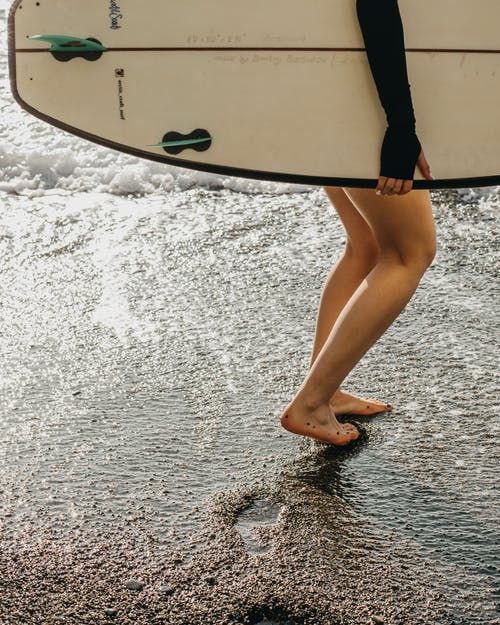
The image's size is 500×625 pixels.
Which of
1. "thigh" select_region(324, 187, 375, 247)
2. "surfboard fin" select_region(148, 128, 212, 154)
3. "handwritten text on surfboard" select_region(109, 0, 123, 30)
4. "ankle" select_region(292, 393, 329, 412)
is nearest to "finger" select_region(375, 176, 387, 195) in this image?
"thigh" select_region(324, 187, 375, 247)

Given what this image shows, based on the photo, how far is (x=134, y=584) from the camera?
8.18 ft

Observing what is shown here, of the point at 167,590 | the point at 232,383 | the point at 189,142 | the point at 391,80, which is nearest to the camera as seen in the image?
the point at 167,590

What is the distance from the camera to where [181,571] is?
2.54 m

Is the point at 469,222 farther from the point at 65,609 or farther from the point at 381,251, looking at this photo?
the point at 65,609

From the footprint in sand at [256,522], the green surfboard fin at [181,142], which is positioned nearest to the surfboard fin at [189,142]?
the green surfboard fin at [181,142]

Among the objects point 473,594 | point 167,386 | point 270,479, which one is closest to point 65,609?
point 270,479

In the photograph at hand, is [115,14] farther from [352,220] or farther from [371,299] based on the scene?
[371,299]

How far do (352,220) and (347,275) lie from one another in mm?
173

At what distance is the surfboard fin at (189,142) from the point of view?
10.0 ft

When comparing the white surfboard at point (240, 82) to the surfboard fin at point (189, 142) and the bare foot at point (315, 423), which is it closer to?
the surfboard fin at point (189, 142)

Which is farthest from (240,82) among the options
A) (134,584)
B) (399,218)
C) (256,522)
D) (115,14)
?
(134,584)

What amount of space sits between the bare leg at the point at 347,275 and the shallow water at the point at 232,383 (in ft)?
0.22

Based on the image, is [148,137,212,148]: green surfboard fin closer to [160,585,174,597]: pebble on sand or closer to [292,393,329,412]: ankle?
[292,393,329,412]: ankle

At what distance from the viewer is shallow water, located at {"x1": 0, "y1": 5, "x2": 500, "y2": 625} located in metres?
2.75
